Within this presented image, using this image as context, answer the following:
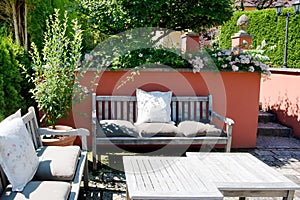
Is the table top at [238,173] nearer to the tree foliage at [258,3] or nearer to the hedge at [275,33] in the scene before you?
→ the hedge at [275,33]

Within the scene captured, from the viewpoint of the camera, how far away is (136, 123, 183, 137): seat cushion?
367 centimetres

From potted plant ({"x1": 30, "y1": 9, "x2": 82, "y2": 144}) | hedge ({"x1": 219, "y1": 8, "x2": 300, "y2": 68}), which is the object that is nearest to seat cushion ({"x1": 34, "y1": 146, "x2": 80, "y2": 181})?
potted plant ({"x1": 30, "y1": 9, "x2": 82, "y2": 144})

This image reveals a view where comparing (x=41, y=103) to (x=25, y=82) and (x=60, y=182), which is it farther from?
(x=60, y=182)

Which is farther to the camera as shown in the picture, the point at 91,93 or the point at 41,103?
the point at 91,93

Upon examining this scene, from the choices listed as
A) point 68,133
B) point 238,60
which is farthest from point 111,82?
point 238,60

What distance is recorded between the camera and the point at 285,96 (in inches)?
219

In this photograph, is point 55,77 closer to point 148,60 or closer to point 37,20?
point 148,60

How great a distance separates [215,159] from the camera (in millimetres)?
2938

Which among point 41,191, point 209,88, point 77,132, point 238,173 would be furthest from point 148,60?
point 41,191

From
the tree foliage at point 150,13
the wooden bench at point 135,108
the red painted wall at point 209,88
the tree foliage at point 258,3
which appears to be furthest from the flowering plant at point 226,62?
the tree foliage at point 258,3

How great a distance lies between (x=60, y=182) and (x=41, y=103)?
5.01ft

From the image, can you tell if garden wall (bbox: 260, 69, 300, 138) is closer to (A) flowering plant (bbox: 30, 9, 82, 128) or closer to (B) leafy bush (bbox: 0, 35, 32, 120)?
(A) flowering plant (bbox: 30, 9, 82, 128)

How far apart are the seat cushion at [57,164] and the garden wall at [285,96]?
159 inches

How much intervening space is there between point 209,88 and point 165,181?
2.42 m
